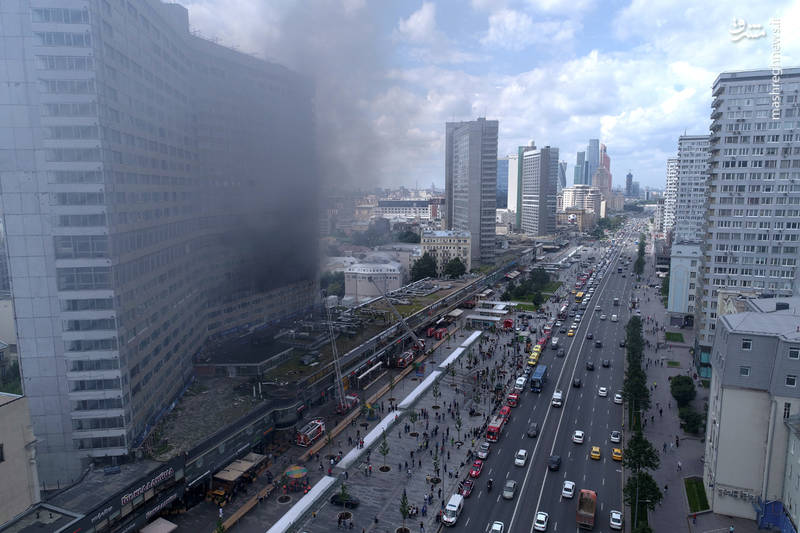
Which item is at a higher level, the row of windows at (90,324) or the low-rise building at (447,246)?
the row of windows at (90,324)

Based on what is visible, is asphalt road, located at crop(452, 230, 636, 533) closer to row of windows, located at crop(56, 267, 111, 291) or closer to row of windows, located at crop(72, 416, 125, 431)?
row of windows, located at crop(72, 416, 125, 431)

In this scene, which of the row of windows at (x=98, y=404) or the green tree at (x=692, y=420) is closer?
the row of windows at (x=98, y=404)

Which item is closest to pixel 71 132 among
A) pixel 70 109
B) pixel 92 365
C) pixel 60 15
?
pixel 70 109

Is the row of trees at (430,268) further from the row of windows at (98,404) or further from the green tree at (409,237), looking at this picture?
the row of windows at (98,404)

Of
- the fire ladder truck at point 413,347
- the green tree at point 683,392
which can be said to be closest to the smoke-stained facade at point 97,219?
the fire ladder truck at point 413,347

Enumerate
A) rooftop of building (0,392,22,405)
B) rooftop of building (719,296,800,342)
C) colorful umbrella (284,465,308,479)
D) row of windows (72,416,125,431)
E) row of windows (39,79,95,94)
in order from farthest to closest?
colorful umbrella (284,465,308,479)
row of windows (72,416,125,431)
row of windows (39,79,95,94)
rooftop of building (719,296,800,342)
rooftop of building (0,392,22,405)

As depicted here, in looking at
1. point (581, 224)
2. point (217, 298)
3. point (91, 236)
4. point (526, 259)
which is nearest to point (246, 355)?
point (217, 298)

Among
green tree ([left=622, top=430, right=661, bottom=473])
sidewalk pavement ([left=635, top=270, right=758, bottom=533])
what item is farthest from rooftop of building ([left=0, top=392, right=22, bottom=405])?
sidewalk pavement ([left=635, top=270, right=758, bottom=533])
